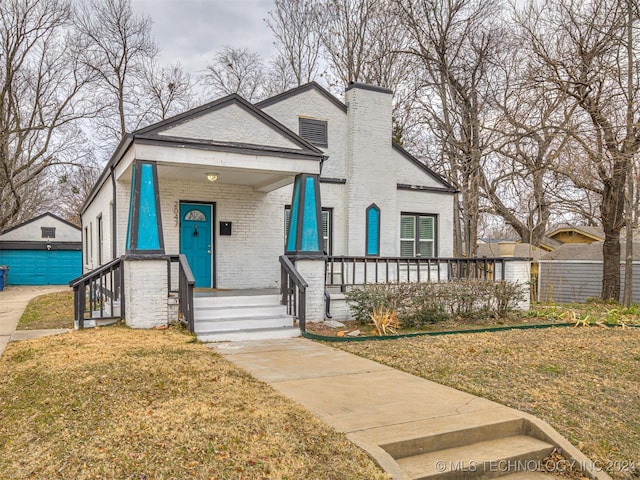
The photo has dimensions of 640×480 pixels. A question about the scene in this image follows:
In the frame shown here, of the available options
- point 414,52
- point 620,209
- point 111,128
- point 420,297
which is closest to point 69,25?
point 111,128

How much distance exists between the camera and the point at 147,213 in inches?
340

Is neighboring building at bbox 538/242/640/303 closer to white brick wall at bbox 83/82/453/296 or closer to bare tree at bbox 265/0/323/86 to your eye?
white brick wall at bbox 83/82/453/296

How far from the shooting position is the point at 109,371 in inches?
216

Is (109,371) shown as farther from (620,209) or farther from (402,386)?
(620,209)

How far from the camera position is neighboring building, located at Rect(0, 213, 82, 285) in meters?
25.9

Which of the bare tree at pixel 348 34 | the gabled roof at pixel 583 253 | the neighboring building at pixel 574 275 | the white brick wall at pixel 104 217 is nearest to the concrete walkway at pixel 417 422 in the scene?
the white brick wall at pixel 104 217

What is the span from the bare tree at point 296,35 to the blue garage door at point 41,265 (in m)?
15.5

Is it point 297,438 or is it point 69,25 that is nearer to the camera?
point 297,438

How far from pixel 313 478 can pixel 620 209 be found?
15.0m

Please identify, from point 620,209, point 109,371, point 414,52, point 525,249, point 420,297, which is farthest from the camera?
point 525,249

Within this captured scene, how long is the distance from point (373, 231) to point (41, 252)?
20.7m

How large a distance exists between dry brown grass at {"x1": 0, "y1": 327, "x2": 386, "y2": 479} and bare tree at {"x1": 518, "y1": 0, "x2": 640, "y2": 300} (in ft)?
40.9

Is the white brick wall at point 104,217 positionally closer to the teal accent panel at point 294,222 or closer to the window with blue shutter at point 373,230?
the teal accent panel at point 294,222

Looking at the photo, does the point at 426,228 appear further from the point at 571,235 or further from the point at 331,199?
the point at 571,235
